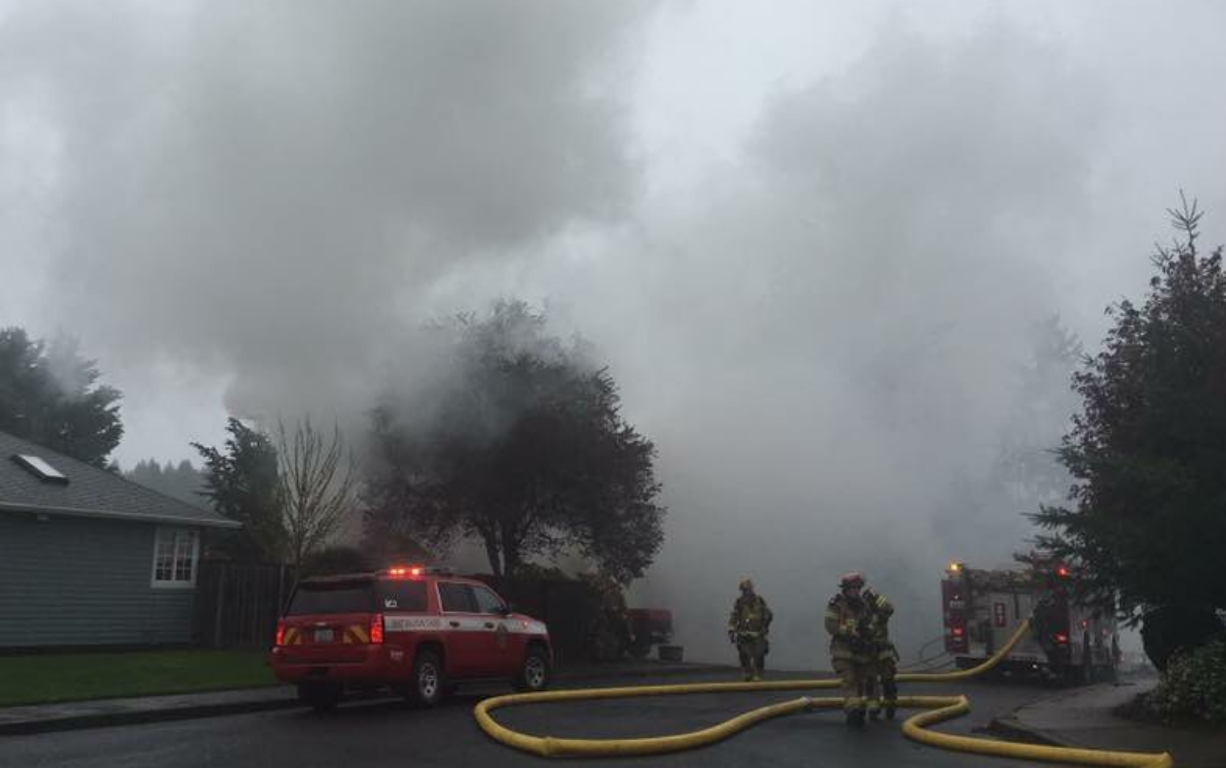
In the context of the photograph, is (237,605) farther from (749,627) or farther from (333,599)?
(749,627)

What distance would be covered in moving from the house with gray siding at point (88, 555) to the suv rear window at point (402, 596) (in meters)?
9.17

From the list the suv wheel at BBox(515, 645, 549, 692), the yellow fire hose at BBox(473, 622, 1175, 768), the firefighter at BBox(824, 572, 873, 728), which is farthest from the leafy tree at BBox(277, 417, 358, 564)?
the firefighter at BBox(824, 572, 873, 728)

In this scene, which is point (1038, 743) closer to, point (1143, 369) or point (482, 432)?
point (1143, 369)

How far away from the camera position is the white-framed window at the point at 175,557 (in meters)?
20.2

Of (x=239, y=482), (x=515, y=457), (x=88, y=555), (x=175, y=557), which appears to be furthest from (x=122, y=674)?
(x=239, y=482)

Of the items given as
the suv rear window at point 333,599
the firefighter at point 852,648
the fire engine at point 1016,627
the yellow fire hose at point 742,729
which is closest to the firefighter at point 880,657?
the firefighter at point 852,648

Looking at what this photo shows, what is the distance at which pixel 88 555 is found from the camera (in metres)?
19.0

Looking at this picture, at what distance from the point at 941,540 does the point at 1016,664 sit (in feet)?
33.9

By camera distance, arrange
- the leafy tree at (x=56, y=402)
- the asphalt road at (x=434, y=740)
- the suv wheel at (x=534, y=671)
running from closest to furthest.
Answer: the asphalt road at (x=434, y=740), the suv wheel at (x=534, y=671), the leafy tree at (x=56, y=402)

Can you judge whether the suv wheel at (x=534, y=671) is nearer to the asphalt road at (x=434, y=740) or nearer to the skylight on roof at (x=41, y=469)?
the asphalt road at (x=434, y=740)

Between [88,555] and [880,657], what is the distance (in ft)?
47.5

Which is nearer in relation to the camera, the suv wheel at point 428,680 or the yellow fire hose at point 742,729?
the yellow fire hose at point 742,729

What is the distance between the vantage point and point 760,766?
779 centimetres

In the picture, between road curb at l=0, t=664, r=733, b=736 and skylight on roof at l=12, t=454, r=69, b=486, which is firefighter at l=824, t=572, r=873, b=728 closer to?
road curb at l=0, t=664, r=733, b=736
